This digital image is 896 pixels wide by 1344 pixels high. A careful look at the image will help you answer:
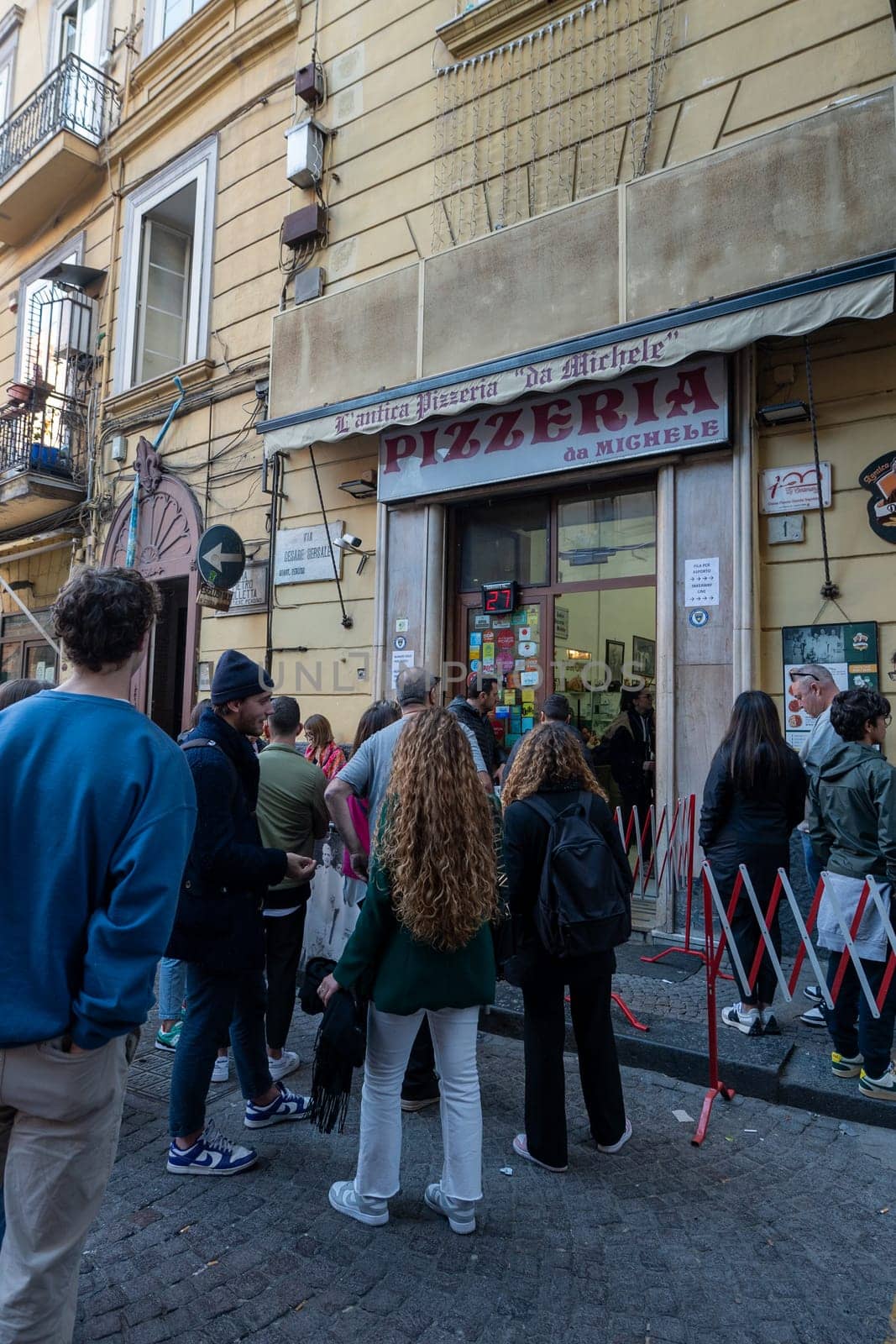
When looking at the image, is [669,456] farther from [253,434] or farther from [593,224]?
[253,434]

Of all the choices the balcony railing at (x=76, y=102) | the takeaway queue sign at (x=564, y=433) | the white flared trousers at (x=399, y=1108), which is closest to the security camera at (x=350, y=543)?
the takeaway queue sign at (x=564, y=433)

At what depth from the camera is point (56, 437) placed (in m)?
12.8

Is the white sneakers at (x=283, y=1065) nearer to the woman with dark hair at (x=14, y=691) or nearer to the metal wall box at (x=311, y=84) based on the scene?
the woman with dark hair at (x=14, y=691)

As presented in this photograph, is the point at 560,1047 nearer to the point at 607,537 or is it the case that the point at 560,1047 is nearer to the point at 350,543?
the point at 607,537

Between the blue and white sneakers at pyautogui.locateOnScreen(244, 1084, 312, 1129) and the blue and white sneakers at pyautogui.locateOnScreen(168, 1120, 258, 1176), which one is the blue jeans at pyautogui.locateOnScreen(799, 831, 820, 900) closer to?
the blue and white sneakers at pyautogui.locateOnScreen(244, 1084, 312, 1129)

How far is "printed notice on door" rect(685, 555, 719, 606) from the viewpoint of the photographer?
21.2ft

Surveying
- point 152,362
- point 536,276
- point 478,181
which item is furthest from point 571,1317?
point 152,362

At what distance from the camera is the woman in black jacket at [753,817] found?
184 inches

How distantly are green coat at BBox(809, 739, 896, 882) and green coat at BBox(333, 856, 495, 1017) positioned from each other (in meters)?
2.19

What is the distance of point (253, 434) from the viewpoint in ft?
33.3

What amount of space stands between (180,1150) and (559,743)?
84.4 inches

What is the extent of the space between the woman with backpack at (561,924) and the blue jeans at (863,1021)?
4.14 ft

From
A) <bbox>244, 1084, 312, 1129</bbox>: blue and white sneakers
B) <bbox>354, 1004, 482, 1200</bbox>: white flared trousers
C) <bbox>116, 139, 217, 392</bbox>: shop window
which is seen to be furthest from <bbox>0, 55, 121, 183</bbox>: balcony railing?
<bbox>354, 1004, 482, 1200</bbox>: white flared trousers

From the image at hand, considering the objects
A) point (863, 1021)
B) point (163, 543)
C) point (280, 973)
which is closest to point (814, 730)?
point (863, 1021)
